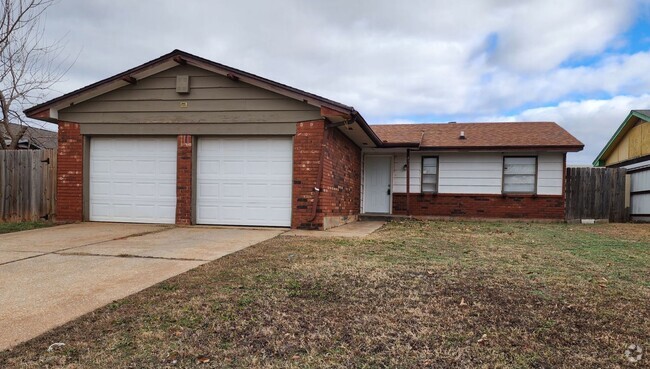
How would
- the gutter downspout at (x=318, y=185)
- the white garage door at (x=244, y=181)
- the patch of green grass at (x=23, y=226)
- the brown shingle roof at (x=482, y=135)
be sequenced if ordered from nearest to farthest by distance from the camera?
the patch of green grass at (x=23, y=226)
the gutter downspout at (x=318, y=185)
the white garage door at (x=244, y=181)
the brown shingle roof at (x=482, y=135)

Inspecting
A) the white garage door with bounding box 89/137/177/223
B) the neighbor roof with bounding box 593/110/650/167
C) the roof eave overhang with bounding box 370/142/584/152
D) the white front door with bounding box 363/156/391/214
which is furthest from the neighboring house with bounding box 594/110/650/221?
the white garage door with bounding box 89/137/177/223

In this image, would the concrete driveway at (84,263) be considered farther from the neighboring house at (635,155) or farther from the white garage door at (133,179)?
the neighboring house at (635,155)

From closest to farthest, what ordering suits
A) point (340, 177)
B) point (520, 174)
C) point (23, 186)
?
point (23, 186)
point (340, 177)
point (520, 174)

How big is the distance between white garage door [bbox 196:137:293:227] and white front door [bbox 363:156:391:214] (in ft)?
20.6

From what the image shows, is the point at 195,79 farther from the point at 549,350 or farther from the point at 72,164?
the point at 549,350

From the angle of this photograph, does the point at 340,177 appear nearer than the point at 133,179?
No

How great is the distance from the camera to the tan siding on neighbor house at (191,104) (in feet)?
31.2

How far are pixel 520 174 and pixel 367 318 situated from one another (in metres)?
12.7

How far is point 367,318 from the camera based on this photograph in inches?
130

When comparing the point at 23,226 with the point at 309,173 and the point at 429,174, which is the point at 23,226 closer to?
the point at 309,173

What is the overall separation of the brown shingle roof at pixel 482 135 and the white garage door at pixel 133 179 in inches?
296

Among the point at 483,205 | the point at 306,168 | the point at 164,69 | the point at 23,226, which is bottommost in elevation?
the point at 23,226

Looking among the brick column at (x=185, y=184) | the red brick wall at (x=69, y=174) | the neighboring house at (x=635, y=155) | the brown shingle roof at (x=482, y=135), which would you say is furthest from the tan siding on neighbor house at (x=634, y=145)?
the red brick wall at (x=69, y=174)

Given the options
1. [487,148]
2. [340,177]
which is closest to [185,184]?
[340,177]
